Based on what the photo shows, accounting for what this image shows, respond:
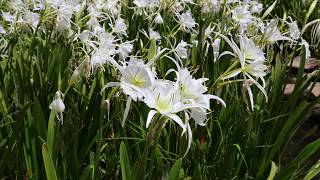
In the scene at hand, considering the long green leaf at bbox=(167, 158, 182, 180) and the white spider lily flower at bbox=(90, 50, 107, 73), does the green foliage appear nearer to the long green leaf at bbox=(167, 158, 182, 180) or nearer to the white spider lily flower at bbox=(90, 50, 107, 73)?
the long green leaf at bbox=(167, 158, 182, 180)

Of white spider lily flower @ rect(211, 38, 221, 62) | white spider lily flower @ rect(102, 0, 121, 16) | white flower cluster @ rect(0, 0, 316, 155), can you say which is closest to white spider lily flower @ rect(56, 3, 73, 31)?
white flower cluster @ rect(0, 0, 316, 155)

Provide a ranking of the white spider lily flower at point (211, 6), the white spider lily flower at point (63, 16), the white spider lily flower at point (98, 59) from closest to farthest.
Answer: the white spider lily flower at point (98, 59)
the white spider lily flower at point (63, 16)
the white spider lily flower at point (211, 6)

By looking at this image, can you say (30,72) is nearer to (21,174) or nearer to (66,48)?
(66,48)

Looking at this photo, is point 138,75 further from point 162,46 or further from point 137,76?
point 162,46

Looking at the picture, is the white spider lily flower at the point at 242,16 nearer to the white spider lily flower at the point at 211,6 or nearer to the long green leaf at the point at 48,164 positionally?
the white spider lily flower at the point at 211,6

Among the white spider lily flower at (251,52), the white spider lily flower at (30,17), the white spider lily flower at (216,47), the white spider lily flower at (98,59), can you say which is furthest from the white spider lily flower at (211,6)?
the white spider lily flower at (251,52)

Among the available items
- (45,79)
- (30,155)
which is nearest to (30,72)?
(45,79)
